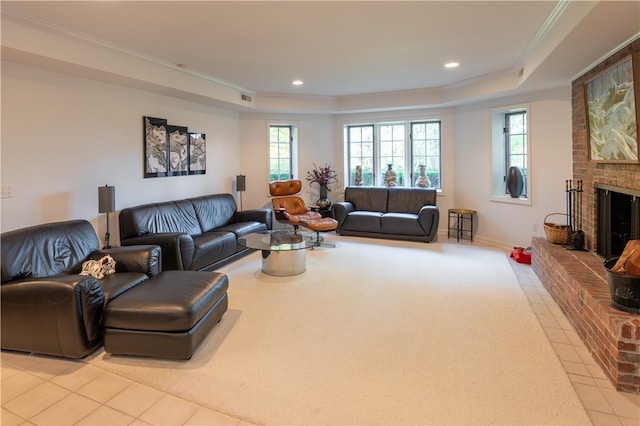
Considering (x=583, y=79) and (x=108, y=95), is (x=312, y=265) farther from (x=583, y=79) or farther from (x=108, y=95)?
(x=583, y=79)

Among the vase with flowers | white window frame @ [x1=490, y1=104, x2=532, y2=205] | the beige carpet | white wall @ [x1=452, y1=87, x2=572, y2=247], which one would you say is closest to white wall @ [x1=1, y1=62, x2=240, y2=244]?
the beige carpet

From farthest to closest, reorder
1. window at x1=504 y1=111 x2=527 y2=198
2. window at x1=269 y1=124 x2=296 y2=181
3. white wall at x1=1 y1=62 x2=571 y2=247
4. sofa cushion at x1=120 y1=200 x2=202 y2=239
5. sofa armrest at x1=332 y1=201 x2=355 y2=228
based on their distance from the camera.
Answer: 1. window at x1=269 y1=124 x2=296 y2=181
2. sofa armrest at x1=332 y1=201 x2=355 y2=228
3. window at x1=504 y1=111 x2=527 y2=198
4. sofa cushion at x1=120 y1=200 x2=202 y2=239
5. white wall at x1=1 y1=62 x2=571 y2=247

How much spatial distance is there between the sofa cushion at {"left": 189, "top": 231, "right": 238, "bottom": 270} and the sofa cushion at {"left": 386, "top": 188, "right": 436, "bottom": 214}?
328 centimetres

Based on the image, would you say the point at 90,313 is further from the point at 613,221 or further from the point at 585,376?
the point at 613,221

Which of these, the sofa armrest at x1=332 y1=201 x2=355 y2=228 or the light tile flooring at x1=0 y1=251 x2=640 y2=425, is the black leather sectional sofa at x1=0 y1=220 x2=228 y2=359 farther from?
the sofa armrest at x1=332 y1=201 x2=355 y2=228

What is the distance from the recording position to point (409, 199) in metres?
6.85

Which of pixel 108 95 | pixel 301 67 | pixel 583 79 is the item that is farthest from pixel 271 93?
pixel 583 79

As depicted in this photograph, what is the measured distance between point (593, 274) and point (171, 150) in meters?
5.32

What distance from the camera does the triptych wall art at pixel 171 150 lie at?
4.97 m

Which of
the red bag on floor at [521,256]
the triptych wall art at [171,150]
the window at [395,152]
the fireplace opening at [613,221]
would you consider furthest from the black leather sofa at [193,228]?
the fireplace opening at [613,221]

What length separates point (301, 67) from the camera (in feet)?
16.2

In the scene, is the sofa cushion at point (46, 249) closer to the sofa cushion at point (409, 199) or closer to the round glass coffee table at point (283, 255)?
the round glass coffee table at point (283, 255)

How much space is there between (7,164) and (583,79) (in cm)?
608

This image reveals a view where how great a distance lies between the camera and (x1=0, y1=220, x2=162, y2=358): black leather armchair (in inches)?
97.4
